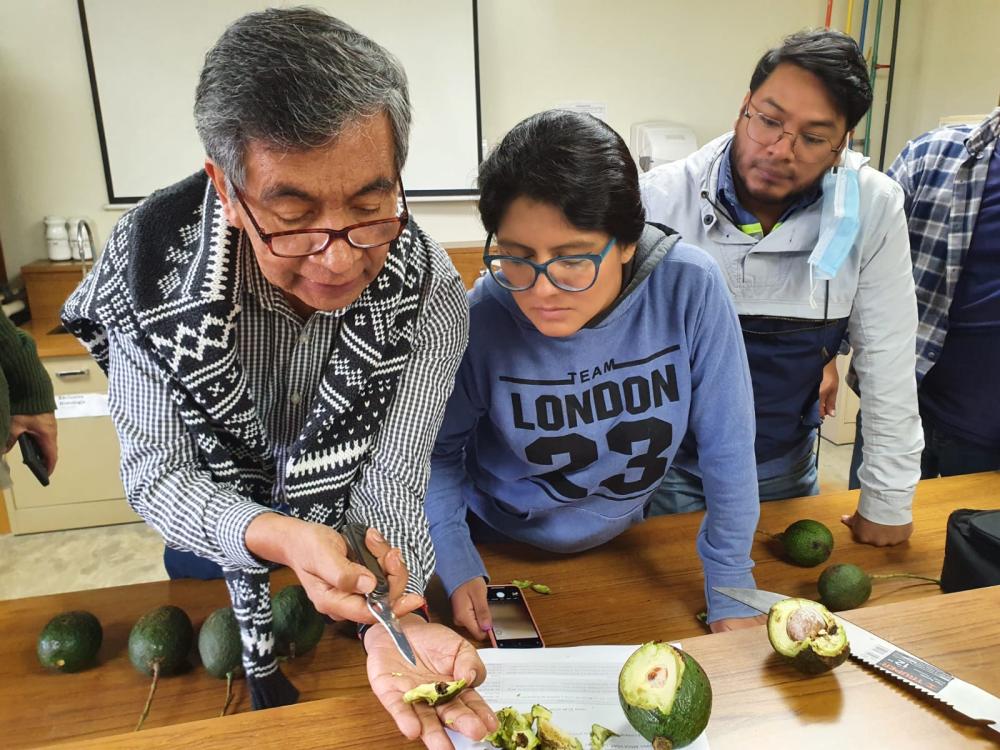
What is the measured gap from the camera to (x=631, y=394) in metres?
1.20

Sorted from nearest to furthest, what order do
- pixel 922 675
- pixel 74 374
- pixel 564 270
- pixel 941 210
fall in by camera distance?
pixel 922 675, pixel 564 270, pixel 941 210, pixel 74 374

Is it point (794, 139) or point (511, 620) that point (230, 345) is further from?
point (794, 139)

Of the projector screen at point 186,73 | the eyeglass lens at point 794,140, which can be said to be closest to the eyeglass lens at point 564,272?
the eyeglass lens at point 794,140

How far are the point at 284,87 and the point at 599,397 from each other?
70 centimetres

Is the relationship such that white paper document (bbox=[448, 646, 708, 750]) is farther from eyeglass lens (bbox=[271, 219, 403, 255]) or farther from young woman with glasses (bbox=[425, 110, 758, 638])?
eyeglass lens (bbox=[271, 219, 403, 255])

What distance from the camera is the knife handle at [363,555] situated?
0.82m

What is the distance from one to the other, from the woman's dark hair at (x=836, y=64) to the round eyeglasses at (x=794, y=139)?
0.06 m

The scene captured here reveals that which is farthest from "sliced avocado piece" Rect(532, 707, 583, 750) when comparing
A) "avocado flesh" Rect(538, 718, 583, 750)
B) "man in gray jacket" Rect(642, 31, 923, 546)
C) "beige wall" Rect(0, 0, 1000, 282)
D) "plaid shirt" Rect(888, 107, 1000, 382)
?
"beige wall" Rect(0, 0, 1000, 282)

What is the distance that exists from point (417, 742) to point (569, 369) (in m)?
0.64

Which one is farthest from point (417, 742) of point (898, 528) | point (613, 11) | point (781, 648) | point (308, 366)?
point (613, 11)

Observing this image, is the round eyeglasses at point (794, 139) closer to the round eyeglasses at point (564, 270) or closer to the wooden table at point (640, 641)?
the round eyeglasses at point (564, 270)

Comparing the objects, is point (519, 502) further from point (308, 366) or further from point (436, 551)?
point (308, 366)

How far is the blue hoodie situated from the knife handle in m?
0.33

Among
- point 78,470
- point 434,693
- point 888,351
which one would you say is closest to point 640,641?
point 434,693
